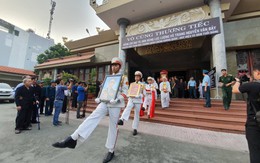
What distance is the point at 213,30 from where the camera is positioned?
→ 24.5ft

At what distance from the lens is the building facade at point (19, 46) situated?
33.7 metres

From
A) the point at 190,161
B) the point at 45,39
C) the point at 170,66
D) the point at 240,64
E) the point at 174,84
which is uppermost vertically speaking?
the point at 45,39

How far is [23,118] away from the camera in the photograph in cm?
425

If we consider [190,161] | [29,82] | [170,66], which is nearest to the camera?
[190,161]

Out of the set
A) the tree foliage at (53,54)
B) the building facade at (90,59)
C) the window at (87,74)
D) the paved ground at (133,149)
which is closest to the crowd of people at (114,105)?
the paved ground at (133,149)

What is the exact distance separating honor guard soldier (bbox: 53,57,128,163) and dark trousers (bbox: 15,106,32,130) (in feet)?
10.5

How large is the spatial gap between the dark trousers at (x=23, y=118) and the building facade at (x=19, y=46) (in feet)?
137

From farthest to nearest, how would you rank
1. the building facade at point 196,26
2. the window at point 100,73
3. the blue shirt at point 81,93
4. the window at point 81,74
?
the window at point 81,74, the window at point 100,73, the building facade at point 196,26, the blue shirt at point 81,93

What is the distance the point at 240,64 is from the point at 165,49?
5.58 metres

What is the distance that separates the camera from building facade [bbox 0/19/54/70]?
110ft

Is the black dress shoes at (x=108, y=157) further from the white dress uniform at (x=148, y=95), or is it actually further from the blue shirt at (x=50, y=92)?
the blue shirt at (x=50, y=92)

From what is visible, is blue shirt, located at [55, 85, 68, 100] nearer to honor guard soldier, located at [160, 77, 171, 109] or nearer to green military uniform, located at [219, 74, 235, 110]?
honor guard soldier, located at [160, 77, 171, 109]

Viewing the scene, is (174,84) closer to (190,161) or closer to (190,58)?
(190,58)

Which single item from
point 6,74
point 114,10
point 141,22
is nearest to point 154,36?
point 141,22
